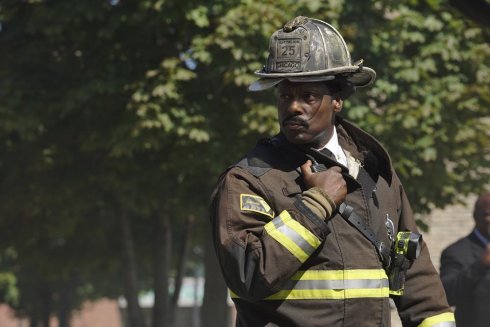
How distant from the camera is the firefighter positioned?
343 centimetres

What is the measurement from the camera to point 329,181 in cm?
363

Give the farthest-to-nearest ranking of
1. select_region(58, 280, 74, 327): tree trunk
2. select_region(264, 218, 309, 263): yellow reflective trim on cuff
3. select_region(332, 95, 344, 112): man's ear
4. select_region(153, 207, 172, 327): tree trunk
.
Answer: select_region(58, 280, 74, 327): tree trunk, select_region(153, 207, 172, 327): tree trunk, select_region(332, 95, 344, 112): man's ear, select_region(264, 218, 309, 263): yellow reflective trim on cuff

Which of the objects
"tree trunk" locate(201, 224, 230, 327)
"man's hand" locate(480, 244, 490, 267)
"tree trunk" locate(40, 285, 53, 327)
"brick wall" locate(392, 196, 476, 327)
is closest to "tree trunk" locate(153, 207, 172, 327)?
"tree trunk" locate(201, 224, 230, 327)

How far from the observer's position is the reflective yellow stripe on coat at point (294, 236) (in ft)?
11.1

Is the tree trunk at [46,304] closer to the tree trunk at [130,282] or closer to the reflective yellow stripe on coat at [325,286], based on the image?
the tree trunk at [130,282]

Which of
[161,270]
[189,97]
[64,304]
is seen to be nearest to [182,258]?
[161,270]

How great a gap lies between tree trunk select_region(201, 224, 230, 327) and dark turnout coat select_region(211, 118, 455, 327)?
12.8 meters

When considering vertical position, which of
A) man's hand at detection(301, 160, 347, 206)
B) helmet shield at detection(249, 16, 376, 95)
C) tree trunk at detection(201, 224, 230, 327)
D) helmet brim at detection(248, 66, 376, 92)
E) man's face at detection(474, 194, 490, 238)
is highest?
helmet shield at detection(249, 16, 376, 95)

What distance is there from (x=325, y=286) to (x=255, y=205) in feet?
1.14

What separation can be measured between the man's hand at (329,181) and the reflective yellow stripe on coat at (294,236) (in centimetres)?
19

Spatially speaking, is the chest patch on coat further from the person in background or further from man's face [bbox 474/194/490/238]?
man's face [bbox 474/194/490/238]

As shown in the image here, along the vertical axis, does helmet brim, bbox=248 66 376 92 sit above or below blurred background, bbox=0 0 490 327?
above

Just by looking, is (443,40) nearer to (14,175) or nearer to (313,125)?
(14,175)

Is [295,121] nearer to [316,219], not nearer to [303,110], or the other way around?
[303,110]
